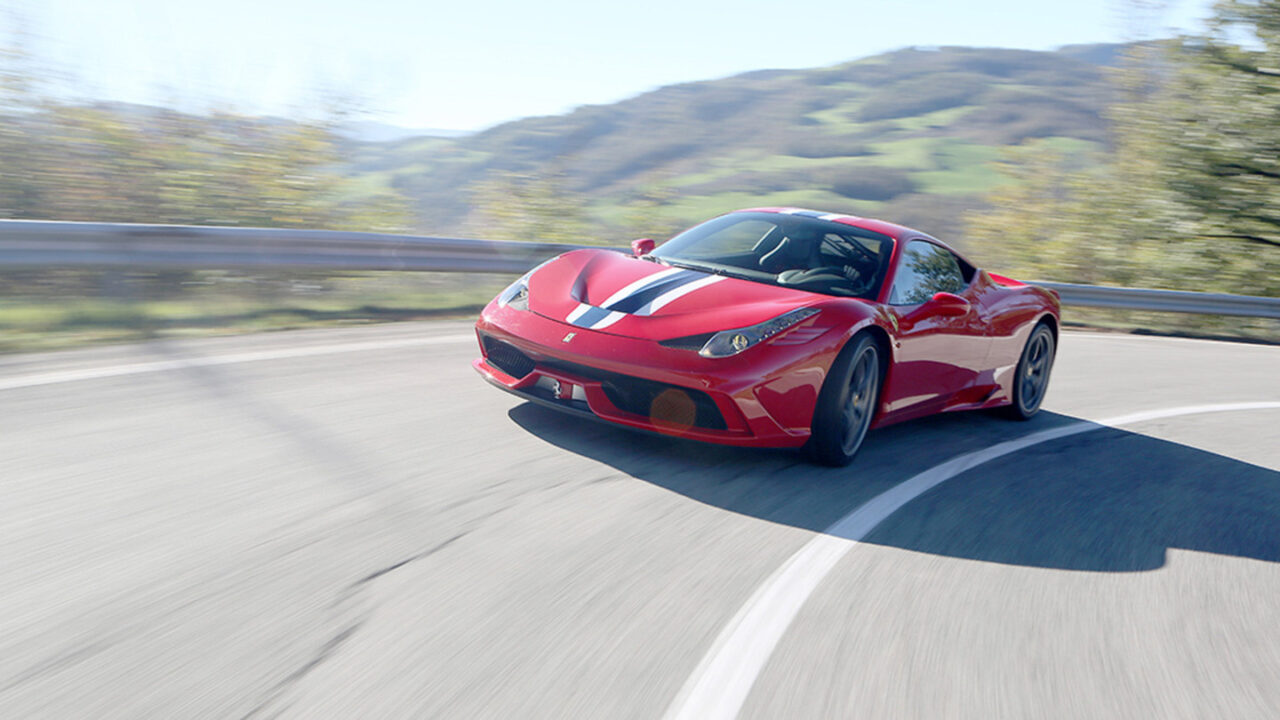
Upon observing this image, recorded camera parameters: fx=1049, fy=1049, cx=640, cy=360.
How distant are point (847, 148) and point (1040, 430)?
101ft

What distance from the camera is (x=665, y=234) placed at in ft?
53.0

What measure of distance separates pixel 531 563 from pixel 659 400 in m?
1.27

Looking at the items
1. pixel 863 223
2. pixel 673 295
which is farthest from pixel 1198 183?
pixel 673 295

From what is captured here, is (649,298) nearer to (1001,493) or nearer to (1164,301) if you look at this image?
(1001,493)

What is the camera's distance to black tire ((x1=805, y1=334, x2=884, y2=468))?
479 cm

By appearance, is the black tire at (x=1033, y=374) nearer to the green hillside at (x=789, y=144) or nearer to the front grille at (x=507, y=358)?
the front grille at (x=507, y=358)

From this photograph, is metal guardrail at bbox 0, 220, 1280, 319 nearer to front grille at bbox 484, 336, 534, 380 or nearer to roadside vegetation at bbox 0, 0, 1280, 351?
roadside vegetation at bbox 0, 0, 1280, 351

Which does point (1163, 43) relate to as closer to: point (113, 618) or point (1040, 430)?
point (1040, 430)

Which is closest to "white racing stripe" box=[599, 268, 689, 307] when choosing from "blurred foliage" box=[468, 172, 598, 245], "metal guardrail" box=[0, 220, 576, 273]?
"metal guardrail" box=[0, 220, 576, 273]

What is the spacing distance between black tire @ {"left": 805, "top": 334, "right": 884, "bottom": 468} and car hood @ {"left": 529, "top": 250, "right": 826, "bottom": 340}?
1.08ft

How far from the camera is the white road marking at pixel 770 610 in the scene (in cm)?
261

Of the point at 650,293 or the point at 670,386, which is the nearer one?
the point at 670,386

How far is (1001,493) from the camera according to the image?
4.96 m

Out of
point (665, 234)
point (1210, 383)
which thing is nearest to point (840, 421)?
point (1210, 383)
